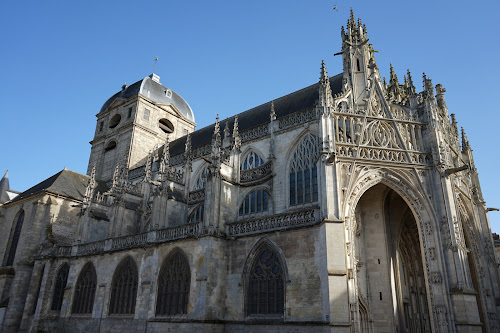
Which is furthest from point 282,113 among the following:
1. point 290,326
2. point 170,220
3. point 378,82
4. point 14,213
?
point 14,213

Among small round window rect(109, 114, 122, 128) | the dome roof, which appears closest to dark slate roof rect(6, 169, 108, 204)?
small round window rect(109, 114, 122, 128)

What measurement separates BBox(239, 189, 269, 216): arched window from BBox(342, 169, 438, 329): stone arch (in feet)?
17.5

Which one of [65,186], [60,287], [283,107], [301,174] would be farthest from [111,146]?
[301,174]

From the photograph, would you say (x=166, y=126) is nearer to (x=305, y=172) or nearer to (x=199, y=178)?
(x=199, y=178)

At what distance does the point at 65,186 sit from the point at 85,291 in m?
9.19

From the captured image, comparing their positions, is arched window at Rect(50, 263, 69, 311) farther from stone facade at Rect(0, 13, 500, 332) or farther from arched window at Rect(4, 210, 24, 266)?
arched window at Rect(4, 210, 24, 266)

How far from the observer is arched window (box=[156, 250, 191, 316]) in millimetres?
14500

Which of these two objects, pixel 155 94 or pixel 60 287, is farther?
pixel 155 94

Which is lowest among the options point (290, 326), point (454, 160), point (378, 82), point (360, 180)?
point (290, 326)

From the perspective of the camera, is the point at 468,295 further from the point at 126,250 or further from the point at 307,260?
the point at 126,250

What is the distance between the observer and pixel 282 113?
21156 mm

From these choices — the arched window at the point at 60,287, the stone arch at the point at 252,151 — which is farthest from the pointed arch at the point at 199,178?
the arched window at the point at 60,287

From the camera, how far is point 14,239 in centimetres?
2405

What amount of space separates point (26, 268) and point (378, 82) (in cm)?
2071
